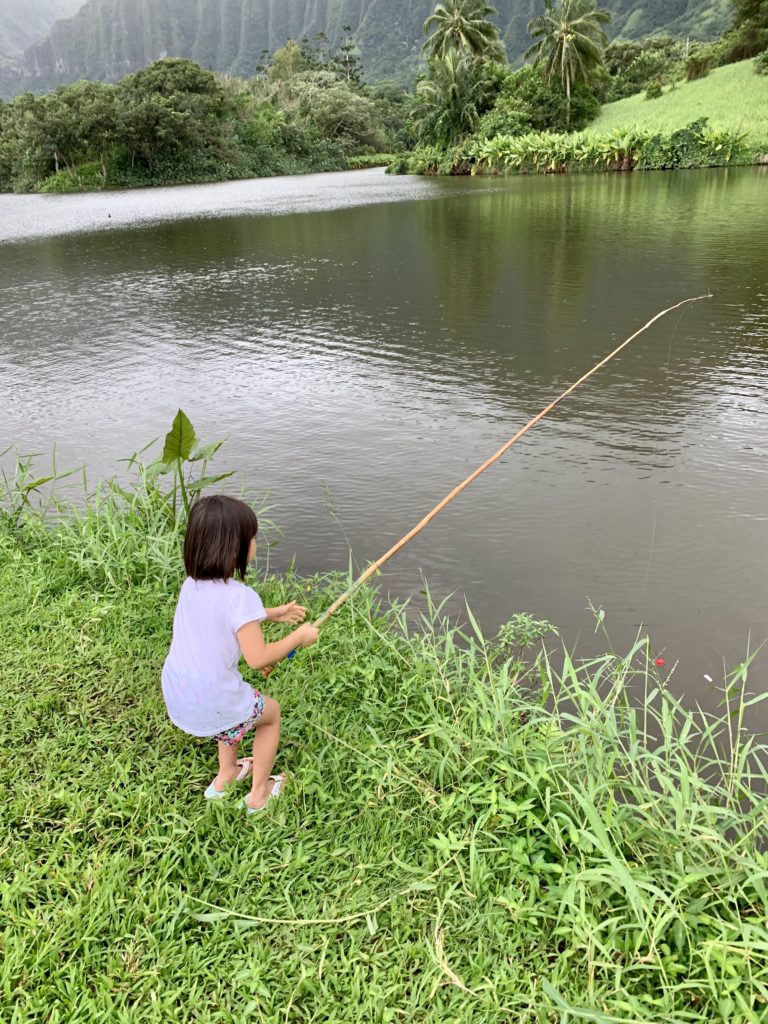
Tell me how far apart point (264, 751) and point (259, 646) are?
0.43 metres

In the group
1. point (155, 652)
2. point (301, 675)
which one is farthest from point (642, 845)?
point (155, 652)

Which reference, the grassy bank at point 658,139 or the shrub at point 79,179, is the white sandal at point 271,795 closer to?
the grassy bank at point 658,139

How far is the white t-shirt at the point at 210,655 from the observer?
6.97ft

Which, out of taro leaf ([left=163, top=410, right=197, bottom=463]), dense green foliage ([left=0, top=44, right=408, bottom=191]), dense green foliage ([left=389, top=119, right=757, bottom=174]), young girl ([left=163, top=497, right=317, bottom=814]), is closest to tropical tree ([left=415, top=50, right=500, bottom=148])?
dense green foliage ([left=389, top=119, right=757, bottom=174])

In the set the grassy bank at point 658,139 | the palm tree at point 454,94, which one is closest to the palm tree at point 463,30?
the palm tree at point 454,94

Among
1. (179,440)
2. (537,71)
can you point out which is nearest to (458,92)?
(537,71)

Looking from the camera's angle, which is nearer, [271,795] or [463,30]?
[271,795]

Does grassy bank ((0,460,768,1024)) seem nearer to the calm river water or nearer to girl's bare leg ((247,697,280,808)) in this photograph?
girl's bare leg ((247,697,280,808))

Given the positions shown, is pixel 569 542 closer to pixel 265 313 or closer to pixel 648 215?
pixel 265 313

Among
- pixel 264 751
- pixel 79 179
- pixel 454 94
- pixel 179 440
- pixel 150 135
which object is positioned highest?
pixel 454 94

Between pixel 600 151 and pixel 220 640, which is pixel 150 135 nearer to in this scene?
pixel 600 151

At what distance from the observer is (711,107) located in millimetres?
30906

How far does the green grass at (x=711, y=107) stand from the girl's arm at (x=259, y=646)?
3317 centimetres

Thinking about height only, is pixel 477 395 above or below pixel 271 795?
above
